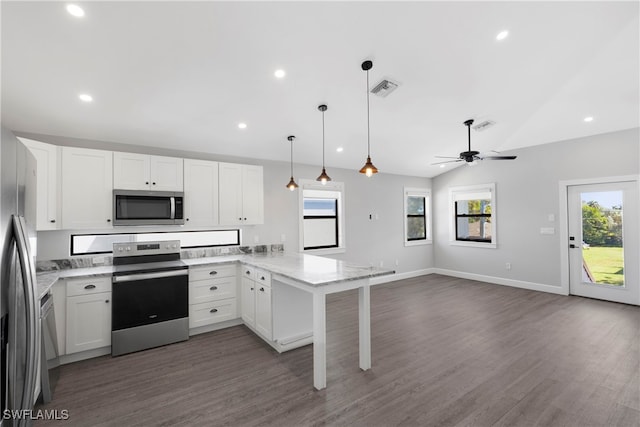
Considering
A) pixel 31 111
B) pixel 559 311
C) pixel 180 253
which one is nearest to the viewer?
pixel 31 111

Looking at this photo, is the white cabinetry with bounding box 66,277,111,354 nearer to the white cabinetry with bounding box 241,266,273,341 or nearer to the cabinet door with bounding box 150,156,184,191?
the cabinet door with bounding box 150,156,184,191

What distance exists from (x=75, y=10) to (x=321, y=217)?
14.0 ft

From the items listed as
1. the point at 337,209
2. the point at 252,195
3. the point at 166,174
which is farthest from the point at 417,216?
the point at 166,174

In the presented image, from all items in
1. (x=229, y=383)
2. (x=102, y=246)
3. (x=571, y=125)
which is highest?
(x=571, y=125)

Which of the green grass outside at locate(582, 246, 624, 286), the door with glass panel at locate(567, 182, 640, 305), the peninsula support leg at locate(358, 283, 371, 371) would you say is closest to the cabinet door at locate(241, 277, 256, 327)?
the peninsula support leg at locate(358, 283, 371, 371)

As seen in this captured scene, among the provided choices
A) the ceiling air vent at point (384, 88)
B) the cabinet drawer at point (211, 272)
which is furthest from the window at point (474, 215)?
the cabinet drawer at point (211, 272)

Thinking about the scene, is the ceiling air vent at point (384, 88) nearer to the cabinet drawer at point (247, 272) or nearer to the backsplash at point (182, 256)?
the cabinet drawer at point (247, 272)

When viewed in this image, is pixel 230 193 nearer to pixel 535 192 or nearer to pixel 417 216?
pixel 417 216

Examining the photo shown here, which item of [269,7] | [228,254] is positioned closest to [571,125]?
[269,7]

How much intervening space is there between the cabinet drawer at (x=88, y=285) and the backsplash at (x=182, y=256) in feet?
1.82

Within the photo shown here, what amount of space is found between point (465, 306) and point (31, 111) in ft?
20.2

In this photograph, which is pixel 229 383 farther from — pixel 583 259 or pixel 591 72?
pixel 583 259

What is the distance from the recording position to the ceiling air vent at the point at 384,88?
3168 mm

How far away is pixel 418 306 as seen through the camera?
4645 millimetres
